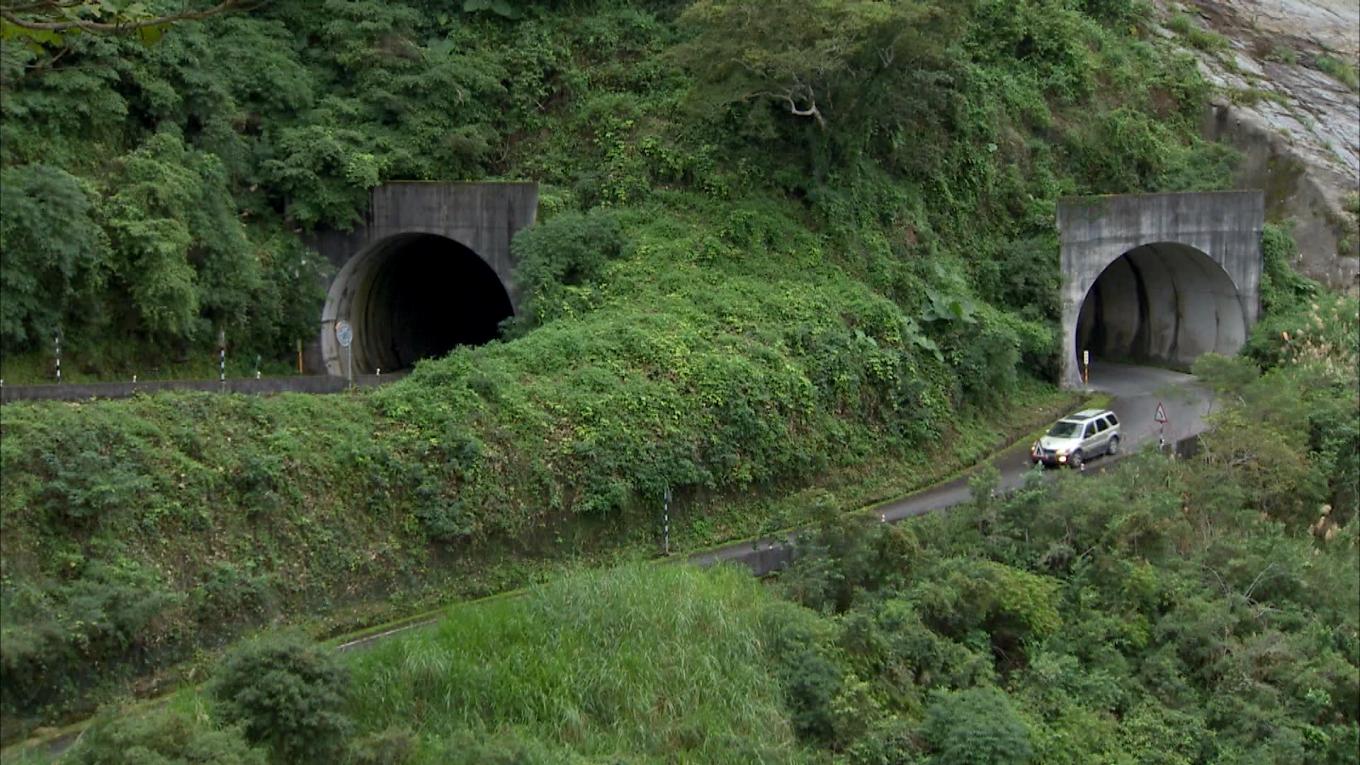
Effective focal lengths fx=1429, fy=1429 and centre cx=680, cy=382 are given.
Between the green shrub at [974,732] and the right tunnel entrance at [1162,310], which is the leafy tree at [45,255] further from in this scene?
the right tunnel entrance at [1162,310]

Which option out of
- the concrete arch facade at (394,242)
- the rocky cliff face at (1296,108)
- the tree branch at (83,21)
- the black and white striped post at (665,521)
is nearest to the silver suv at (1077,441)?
the black and white striped post at (665,521)

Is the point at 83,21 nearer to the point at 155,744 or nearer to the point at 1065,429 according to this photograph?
the point at 155,744

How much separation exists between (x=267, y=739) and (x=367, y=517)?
5427 millimetres

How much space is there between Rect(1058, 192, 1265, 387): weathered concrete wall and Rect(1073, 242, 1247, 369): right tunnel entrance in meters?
0.03

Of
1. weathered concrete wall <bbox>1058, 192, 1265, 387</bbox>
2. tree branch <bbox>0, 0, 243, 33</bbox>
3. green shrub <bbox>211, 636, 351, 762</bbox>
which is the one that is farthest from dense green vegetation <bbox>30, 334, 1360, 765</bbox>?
weathered concrete wall <bbox>1058, 192, 1265, 387</bbox>

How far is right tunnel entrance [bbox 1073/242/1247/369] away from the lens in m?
34.8

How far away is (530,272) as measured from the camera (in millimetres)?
26984

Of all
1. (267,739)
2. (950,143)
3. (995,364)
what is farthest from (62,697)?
(950,143)

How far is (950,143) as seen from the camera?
33312 millimetres

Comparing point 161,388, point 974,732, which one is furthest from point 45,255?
point 974,732

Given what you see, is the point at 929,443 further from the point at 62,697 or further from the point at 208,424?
the point at 62,697

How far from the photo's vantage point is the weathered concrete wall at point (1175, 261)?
3288 cm

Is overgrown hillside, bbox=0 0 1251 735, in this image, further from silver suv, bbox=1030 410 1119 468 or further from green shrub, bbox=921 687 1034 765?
green shrub, bbox=921 687 1034 765

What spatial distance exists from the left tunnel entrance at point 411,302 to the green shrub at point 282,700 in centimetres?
1550
